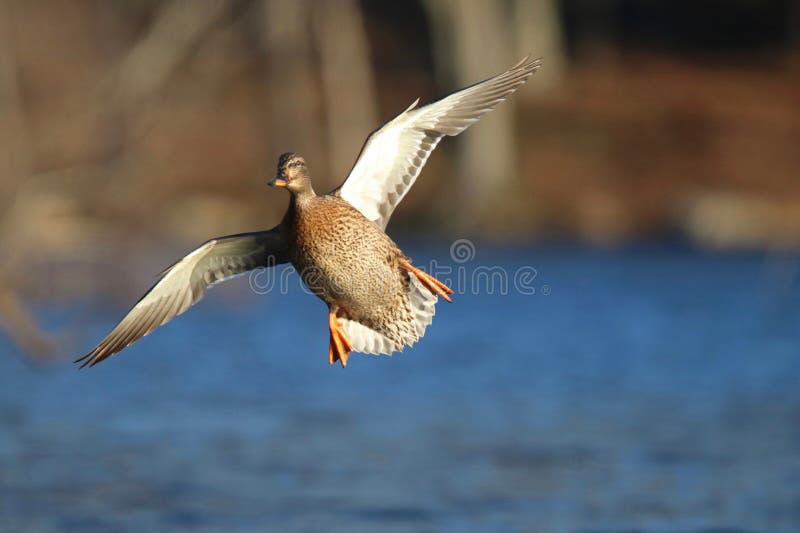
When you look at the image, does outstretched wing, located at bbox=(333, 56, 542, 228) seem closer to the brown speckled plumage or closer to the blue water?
the brown speckled plumage

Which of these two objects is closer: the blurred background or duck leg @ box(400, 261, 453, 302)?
duck leg @ box(400, 261, 453, 302)

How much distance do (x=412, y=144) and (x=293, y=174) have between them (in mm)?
755

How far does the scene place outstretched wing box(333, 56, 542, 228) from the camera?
6508mm

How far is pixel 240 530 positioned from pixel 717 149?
23009mm

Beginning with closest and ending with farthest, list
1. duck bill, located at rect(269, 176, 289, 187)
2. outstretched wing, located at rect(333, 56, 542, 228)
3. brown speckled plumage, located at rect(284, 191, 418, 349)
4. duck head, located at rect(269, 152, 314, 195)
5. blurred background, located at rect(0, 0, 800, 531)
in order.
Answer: duck bill, located at rect(269, 176, 289, 187), duck head, located at rect(269, 152, 314, 195), brown speckled plumage, located at rect(284, 191, 418, 349), outstretched wing, located at rect(333, 56, 542, 228), blurred background, located at rect(0, 0, 800, 531)

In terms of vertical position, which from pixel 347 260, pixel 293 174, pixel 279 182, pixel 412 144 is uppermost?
pixel 412 144

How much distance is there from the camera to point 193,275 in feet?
21.8

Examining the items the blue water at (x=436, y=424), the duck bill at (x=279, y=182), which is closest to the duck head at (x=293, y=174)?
the duck bill at (x=279, y=182)

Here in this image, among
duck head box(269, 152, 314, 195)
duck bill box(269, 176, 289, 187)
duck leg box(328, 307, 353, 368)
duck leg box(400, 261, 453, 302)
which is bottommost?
duck leg box(328, 307, 353, 368)

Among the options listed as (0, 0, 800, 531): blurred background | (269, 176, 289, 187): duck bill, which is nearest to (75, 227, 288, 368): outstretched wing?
(269, 176, 289, 187): duck bill

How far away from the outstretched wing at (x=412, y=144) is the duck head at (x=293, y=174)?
301mm

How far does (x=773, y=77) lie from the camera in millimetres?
33938

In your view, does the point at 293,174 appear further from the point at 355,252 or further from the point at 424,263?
the point at 424,263

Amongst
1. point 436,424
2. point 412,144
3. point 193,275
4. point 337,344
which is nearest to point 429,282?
point 337,344
